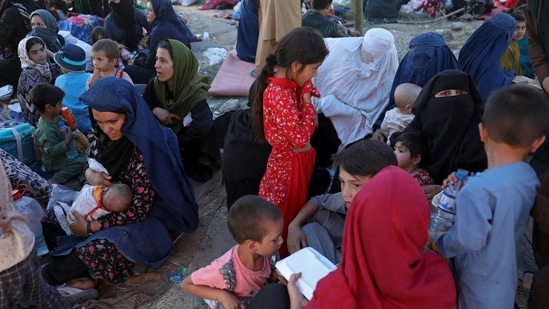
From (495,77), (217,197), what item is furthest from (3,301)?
(495,77)

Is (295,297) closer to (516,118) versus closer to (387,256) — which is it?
(387,256)

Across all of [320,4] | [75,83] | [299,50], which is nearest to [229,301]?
[299,50]

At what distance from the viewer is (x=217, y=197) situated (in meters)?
4.43

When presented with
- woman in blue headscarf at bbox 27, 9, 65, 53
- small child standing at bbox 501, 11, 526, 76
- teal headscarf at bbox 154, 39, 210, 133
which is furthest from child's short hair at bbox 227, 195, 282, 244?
woman in blue headscarf at bbox 27, 9, 65, 53

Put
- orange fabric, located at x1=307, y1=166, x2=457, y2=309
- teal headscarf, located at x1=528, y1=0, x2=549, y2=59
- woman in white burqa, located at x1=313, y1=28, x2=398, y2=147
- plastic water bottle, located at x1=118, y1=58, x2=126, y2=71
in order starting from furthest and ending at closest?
plastic water bottle, located at x1=118, y1=58, x2=126, y2=71
woman in white burqa, located at x1=313, y1=28, x2=398, y2=147
teal headscarf, located at x1=528, y1=0, x2=549, y2=59
orange fabric, located at x1=307, y1=166, x2=457, y2=309

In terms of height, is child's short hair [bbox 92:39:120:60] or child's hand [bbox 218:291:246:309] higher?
child's short hair [bbox 92:39:120:60]

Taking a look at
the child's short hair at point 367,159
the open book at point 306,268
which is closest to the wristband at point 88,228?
the open book at point 306,268

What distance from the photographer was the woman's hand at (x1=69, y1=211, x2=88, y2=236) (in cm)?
342

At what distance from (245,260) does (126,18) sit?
19.3 ft

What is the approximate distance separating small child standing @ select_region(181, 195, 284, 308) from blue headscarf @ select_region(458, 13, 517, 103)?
2.47 m

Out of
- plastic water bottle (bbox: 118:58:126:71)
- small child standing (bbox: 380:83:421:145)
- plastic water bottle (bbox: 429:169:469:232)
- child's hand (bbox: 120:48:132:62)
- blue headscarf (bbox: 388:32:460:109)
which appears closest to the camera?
plastic water bottle (bbox: 429:169:469:232)

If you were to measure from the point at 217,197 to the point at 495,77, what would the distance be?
8.32 feet

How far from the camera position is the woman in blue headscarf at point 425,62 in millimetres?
4031

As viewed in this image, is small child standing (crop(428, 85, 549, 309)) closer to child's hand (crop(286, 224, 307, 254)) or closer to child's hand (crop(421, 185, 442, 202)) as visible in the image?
child's hand (crop(421, 185, 442, 202))
